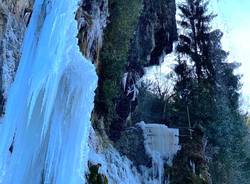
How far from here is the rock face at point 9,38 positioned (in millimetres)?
7809

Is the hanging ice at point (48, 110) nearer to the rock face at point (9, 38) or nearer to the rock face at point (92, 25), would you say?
the rock face at point (9, 38)

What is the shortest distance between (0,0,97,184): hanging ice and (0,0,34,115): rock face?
103 inches

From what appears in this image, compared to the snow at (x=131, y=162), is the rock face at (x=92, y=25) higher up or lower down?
higher up

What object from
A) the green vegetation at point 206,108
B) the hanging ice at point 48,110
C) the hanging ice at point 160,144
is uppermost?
the green vegetation at point 206,108

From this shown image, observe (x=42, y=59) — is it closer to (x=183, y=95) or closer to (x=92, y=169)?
(x=92, y=169)

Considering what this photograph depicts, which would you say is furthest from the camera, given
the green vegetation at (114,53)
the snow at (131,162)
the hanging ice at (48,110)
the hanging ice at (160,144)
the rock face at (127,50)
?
the hanging ice at (160,144)

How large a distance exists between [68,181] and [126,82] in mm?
10375

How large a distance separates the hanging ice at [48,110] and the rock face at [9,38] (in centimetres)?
263

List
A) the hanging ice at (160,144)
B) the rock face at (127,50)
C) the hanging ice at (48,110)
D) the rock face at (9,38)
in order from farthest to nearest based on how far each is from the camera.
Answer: the hanging ice at (160,144) < the rock face at (127,50) < the rock face at (9,38) < the hanging ice at (48,110)

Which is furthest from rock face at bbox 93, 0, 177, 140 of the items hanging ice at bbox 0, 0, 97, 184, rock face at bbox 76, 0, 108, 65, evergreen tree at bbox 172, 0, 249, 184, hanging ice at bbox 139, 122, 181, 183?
hanging ice at bbox 0, 0, 97, 184

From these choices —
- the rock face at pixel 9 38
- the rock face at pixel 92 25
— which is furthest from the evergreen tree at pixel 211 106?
the rock face at pixel 9 38

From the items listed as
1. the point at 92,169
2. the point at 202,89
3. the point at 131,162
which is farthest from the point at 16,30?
the point at 202,89

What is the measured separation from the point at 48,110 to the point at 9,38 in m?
3.66

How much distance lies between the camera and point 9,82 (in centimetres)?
785
